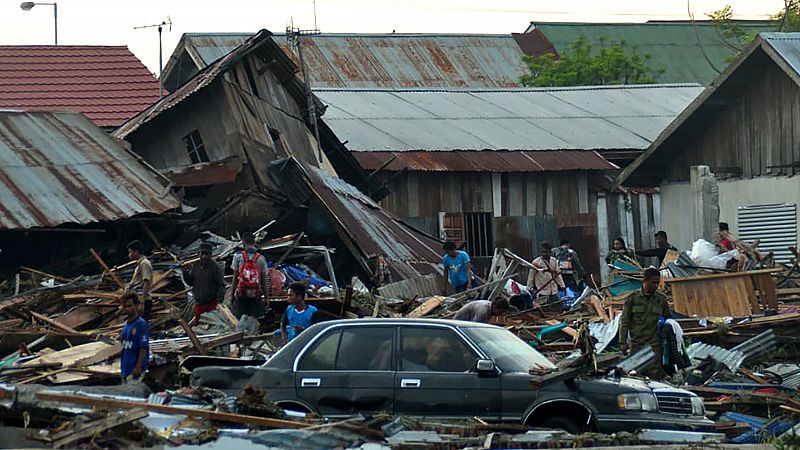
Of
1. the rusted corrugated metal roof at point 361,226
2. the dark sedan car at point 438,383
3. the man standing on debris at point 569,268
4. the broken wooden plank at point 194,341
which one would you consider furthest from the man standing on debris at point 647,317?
the man standing on debris at point 569,268

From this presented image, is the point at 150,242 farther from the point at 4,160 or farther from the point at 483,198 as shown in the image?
the point at 483,198

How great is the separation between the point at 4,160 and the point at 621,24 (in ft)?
152

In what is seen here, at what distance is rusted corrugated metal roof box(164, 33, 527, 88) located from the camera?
52312 millimetres

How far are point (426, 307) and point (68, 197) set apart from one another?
6.88m

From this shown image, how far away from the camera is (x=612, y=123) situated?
40.8 meters

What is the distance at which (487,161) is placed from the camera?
36125 mm

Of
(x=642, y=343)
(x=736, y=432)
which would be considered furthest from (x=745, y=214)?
(x=736, y=432)

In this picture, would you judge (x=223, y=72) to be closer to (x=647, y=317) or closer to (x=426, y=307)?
(x=426, y=307)

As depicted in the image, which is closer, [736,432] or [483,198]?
[736,432]

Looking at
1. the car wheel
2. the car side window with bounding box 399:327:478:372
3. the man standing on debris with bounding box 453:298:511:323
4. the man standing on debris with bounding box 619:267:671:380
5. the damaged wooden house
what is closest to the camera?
the car wheel

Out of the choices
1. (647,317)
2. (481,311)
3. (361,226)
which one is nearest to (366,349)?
(481,311)

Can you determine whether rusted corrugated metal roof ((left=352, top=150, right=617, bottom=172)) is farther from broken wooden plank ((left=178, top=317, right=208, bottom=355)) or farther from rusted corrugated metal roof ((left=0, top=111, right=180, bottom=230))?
broken wooden plank ((left=178, top=317, right=208, bottom=355))

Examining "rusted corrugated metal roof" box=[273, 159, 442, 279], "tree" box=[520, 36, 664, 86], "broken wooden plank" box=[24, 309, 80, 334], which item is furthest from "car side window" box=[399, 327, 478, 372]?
"tree" box=[520, 36, 664, 86]

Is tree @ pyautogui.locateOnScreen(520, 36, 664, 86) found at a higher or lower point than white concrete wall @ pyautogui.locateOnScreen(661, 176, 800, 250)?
higher
